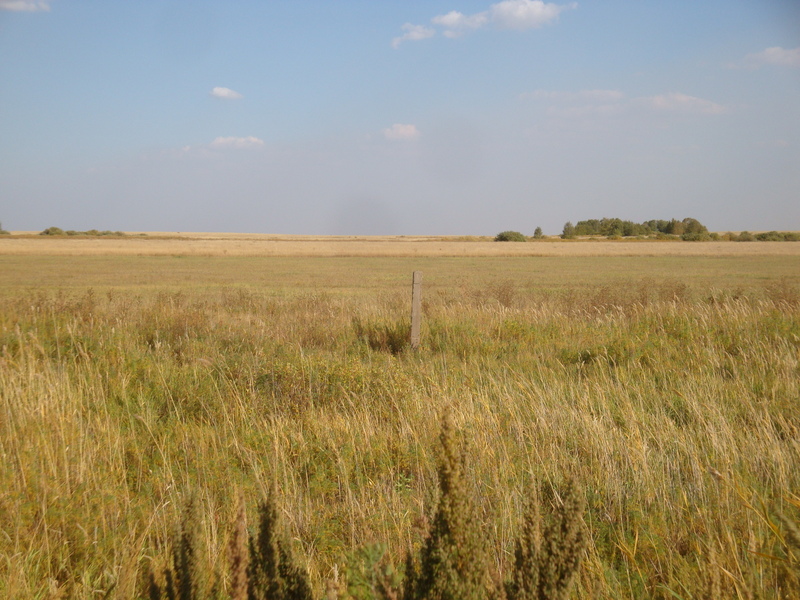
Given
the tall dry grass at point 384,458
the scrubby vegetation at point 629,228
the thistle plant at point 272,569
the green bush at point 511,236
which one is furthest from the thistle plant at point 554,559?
the scrubby vegetation at point 629,228

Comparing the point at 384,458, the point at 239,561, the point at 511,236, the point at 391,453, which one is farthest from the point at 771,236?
the point at 239,561

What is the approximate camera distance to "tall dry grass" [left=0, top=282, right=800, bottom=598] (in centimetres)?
279

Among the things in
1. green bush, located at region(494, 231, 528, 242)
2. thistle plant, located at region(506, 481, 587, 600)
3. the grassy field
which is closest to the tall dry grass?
the grassy field

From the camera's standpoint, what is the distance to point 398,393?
593 cm

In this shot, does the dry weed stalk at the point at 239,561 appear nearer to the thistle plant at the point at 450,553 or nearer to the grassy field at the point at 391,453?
the grassy field at the point at 391,453

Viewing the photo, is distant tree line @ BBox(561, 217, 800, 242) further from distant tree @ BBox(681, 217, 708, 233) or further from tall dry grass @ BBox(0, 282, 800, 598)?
tall dry grass @ BBox(0, 282, 800, 598)

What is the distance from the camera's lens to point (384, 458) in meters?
4.36

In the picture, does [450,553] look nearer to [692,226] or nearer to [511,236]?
[511,236]

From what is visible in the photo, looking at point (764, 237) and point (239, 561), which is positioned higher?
point (764, 237)

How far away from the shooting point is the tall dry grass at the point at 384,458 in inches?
110

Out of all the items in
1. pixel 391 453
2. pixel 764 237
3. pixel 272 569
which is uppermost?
pixel 764 237

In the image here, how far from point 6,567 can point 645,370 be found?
22.4ft

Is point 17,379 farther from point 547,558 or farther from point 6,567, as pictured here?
point 547,558

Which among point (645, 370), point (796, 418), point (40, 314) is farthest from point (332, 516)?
point (40, 314)
